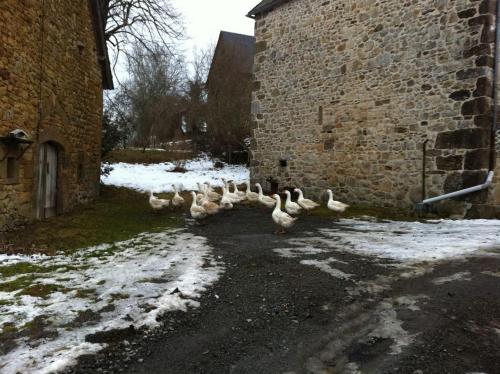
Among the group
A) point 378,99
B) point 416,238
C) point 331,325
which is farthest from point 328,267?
point 378,99

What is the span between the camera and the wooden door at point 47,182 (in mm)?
9156

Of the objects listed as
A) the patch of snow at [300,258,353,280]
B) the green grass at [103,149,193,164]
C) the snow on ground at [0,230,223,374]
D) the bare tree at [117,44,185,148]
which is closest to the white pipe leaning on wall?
the patch of snow at [300,258,353,280]

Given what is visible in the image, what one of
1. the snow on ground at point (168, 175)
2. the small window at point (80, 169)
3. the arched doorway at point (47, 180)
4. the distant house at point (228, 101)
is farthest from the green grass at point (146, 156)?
the arched doorway at point (47, 180)

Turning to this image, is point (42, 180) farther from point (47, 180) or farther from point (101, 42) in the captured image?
point (101, 42)

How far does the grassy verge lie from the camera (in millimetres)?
7027

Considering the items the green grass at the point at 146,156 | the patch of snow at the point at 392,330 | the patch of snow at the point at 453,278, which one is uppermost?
the green grass at the point at 146,156

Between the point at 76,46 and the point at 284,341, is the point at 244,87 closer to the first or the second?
the point at 76,46

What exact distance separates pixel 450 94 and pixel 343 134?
339 centimetres

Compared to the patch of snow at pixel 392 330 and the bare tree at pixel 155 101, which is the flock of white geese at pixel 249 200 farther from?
the bare tree at pixel 155 101

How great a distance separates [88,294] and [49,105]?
5.97m

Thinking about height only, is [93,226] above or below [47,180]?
below

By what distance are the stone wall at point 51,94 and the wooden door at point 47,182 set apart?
0.15 metres

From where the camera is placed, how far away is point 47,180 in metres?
9.60

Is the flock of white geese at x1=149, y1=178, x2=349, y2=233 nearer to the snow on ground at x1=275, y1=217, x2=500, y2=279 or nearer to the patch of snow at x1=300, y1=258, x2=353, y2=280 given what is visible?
the snow on ground at x1=275, y1=217, x2=500, y2=279
